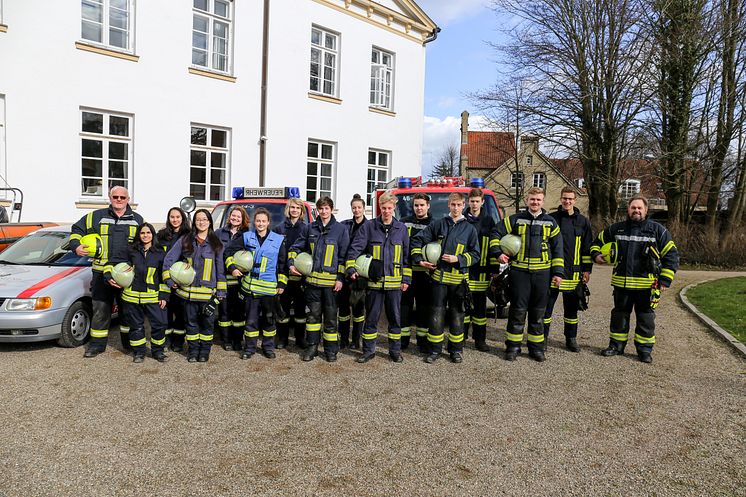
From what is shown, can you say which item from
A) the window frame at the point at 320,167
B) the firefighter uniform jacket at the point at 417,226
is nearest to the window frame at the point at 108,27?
the window frame at the point at 320,167

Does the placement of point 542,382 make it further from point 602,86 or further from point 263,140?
point 602,86

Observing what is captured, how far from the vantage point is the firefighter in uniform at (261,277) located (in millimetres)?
6316

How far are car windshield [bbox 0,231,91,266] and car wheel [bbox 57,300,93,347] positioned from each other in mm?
684

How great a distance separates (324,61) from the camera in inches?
704

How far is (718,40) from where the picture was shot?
21391mm

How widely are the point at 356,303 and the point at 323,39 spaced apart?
1343cm

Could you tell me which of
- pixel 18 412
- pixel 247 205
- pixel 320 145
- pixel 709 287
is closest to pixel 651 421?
pixel 18 412

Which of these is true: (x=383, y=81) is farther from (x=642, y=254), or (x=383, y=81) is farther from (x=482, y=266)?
(x=642, y=254)

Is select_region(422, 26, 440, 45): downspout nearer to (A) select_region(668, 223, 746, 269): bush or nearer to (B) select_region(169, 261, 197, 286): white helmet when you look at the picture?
(A) select_region(668, 223, 746, 269): bush

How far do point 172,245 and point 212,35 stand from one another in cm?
1052

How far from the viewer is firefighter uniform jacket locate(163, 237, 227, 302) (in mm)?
6191

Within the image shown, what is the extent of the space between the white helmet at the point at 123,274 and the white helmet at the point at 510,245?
422 cm

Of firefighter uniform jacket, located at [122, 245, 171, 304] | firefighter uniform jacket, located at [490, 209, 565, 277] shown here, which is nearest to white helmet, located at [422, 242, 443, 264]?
firefighter uniform jacket, located at [490, 209, 565, 277]

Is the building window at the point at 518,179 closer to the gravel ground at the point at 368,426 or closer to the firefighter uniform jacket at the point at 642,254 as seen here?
the firefighter uniform jacket at the point at 642,254
